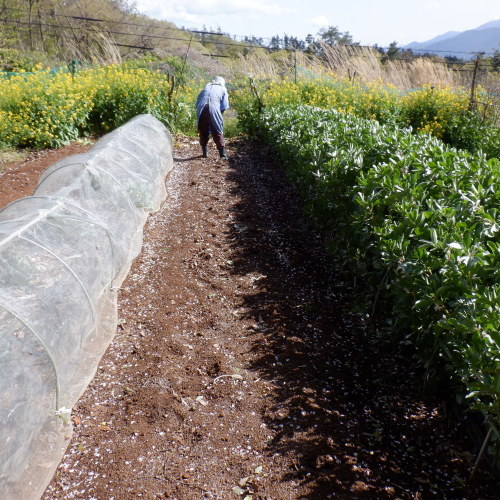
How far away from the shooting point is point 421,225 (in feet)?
9.33

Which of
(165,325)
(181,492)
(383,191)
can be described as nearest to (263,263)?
(165,325)

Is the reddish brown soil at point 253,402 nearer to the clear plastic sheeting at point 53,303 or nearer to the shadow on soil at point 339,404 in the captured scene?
the shadow on soil at point 339,404

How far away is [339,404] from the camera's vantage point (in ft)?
9.78

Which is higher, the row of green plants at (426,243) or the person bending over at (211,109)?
the person bending over at (211,109)

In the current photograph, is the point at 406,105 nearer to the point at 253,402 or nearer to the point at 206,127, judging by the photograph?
the point at 206,127

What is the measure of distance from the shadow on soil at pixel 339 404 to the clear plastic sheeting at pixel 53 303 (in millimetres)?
1215

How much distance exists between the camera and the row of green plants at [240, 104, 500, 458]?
2078 mm

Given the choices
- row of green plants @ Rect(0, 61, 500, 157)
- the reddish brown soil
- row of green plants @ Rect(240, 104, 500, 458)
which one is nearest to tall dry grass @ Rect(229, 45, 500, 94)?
row of green plants @ Rect(0, 61, 500, 157)

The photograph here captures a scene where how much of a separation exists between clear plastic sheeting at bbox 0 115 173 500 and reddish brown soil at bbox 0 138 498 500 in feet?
0.61

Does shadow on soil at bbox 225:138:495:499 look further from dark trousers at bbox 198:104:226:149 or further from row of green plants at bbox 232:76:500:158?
row of green plants at bbox 232:76:500:158

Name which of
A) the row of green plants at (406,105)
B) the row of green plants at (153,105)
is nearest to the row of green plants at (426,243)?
the row of green plants at (153,105)

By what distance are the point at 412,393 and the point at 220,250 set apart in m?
2.82

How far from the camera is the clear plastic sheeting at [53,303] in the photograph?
2285mm

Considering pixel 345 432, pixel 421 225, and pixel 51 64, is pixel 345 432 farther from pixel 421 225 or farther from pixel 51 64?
pixel 51 64
